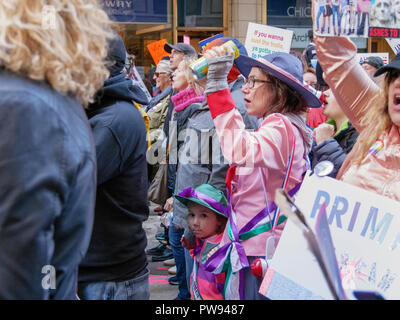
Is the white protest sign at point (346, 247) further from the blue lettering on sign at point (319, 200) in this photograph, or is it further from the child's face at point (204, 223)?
the child's face at point (204, 223)

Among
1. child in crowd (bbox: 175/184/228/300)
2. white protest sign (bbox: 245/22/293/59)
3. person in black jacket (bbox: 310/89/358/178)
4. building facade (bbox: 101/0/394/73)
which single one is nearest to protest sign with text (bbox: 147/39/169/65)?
white protest sign (bbox: 245/22/293/59)

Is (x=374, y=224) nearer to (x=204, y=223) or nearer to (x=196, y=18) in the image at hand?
(x=204, y=223)

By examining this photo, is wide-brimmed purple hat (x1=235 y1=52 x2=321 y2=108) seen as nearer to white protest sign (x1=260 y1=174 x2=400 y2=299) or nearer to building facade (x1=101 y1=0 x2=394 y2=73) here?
white protest sign (x1=260 y1=174 x2=400 y2=299)

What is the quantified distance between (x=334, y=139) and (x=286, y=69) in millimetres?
838

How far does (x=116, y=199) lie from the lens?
230 cm

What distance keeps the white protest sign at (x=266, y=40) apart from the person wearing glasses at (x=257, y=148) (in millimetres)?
3727

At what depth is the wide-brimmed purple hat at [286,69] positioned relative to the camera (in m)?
2.82

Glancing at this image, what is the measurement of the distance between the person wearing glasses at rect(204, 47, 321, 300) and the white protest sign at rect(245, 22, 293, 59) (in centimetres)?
373

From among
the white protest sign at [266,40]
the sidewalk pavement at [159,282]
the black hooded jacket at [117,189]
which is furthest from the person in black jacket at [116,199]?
the white protest sign at [266,40]

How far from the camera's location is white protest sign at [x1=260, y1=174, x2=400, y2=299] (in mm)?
1774

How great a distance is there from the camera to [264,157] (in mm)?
2543

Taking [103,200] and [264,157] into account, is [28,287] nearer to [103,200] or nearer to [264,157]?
[103,200]
